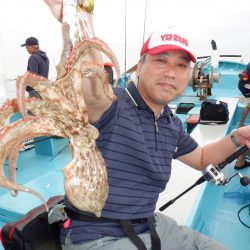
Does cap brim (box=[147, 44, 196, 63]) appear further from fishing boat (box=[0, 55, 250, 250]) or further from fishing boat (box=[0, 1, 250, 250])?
fishing boat (box=[0, 55, 250, 250])

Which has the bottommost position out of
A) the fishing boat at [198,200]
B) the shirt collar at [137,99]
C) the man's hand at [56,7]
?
the fishing boat at [198,200]

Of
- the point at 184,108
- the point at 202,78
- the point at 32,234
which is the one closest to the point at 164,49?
the point at 32,234

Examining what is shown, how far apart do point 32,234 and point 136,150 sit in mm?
492

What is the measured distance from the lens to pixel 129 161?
1035 mm

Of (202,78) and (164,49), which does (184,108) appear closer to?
(202,78)

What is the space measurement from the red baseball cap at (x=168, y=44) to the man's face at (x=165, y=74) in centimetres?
3

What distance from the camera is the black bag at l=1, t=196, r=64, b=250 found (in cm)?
96

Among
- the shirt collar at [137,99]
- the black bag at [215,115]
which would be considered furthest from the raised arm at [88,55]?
the black bag at [215,115]

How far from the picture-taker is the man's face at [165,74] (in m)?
1.01

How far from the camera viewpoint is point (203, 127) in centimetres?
270

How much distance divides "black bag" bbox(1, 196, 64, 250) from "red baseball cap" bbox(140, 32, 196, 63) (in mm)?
782

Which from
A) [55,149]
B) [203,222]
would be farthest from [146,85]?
[55,149]

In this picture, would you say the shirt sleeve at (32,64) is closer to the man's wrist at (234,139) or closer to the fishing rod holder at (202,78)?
the fishing rod holder at (202,78)

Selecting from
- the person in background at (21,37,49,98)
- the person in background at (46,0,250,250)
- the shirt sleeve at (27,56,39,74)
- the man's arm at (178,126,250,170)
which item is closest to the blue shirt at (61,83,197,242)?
the person in background at (46,0,250,250)
